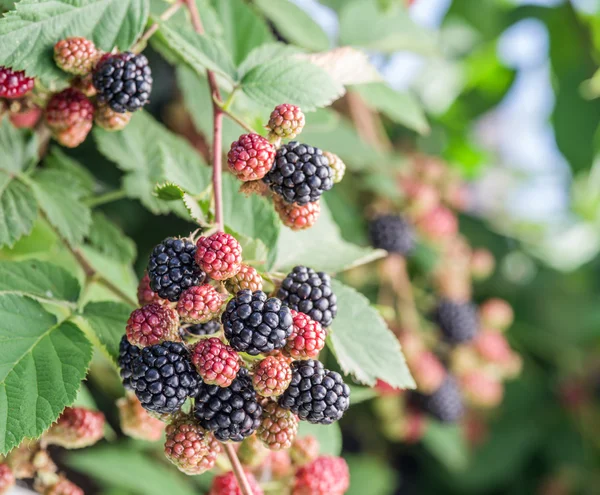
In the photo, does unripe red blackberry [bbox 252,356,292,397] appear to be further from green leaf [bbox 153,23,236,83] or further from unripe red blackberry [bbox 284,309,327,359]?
green leaf [bbox 153,23,236,83]

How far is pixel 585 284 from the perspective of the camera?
2.13 m

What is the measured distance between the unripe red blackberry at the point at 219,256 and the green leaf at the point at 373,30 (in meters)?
0.78

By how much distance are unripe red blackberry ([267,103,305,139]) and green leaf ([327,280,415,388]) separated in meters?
0.21

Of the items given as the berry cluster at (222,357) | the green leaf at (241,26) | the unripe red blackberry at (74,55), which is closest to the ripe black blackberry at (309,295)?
the berry cluster at (222,357)

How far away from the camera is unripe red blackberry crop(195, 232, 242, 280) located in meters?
0.64

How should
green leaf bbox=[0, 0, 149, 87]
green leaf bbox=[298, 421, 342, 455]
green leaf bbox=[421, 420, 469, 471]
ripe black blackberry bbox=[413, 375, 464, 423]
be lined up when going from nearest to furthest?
green leaf bbox=[0, 0, 149, 87]
green leaf bbox=[298, 421, 342, 455]
ripe black blackberry bbox=[413, 375, 464, 423]
green leaf bbox=[421, 420, 469, 471]

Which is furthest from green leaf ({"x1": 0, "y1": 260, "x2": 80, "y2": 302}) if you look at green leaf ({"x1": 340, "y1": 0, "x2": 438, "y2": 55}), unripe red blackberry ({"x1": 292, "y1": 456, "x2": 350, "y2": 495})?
green leaf ({"x1": 340, "y1": 0, "x2": 438, "y2": 55})

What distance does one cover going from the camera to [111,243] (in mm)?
982

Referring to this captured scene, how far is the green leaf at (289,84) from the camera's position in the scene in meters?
0.76

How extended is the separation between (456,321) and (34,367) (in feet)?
3.24

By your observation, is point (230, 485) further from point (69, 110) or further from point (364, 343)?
point (69, 110)

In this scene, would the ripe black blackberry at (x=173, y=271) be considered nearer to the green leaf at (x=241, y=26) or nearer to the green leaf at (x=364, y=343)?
the green leaf at (x=364, y=343)

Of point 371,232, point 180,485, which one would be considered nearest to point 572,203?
point 371,232

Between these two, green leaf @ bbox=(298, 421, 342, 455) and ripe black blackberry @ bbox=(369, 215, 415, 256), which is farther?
ripe black blackberry @ bbox=(369, 215, 415, 256)
